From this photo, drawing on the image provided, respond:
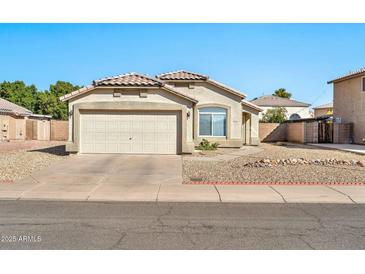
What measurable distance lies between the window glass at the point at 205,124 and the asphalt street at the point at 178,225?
15036 mm

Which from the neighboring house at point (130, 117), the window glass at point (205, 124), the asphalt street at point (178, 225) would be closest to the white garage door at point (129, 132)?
the neighboring house at point (130, 117)

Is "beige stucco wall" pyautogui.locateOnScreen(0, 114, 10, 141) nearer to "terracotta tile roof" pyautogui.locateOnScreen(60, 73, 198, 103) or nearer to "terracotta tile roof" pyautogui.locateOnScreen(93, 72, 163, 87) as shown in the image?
"terracotta tile roof" pyautogui.locateOnScreen(60, 73, 198, 103)

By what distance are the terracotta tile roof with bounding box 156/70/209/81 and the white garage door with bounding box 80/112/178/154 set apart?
5977 millimetres

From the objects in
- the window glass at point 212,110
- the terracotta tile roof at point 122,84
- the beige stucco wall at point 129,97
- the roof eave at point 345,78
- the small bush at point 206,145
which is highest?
the roof eave at point 345,78

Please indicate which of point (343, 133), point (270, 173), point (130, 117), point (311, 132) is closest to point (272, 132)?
point (311, 132)

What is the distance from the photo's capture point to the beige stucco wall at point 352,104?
88.6 feet

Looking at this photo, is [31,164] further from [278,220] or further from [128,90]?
[278,220]

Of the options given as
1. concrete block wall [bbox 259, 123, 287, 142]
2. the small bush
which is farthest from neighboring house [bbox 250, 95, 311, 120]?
the small bush

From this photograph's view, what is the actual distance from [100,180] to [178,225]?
17.7ft

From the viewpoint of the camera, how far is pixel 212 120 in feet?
75.7

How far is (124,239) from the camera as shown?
5609 mm

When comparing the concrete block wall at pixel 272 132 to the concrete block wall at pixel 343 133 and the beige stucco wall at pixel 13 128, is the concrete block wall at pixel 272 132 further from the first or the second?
the beige stucco wall at pixel 13 128

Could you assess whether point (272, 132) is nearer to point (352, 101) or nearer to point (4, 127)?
point (352, 101)

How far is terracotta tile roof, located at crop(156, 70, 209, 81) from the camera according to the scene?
23173mm
